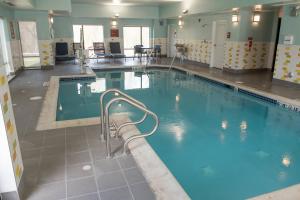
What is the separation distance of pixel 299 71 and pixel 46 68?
8299mm

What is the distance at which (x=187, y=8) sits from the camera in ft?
29.8

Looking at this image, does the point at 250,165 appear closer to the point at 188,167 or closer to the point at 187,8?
the point at 188,167

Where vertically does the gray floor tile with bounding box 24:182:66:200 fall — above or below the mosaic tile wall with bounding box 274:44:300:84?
below

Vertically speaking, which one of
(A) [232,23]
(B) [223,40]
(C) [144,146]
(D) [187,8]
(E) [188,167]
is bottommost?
(E) [188,167]

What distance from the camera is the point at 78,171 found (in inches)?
90.8

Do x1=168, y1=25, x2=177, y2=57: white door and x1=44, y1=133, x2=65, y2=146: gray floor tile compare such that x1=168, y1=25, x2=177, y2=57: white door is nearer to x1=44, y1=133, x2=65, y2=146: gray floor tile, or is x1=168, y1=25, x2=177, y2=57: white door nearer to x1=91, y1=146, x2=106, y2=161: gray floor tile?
x1=44, y1=133, x2=65, y2=146: gray floor tile

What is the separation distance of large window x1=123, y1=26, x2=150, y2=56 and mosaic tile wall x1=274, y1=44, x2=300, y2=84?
26.4ft

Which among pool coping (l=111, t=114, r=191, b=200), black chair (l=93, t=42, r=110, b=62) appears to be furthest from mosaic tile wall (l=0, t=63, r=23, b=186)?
black chair (l=93, t=42, r=110, b=62)

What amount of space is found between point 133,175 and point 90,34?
11.2m

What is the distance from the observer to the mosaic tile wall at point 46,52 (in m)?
8.74

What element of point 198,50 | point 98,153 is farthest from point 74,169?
point 198,50

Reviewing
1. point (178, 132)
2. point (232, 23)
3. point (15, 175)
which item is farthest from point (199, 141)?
point (232, 23)

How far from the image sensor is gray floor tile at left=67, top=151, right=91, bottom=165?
8.08 ft

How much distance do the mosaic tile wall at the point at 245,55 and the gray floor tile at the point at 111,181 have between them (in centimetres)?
697
